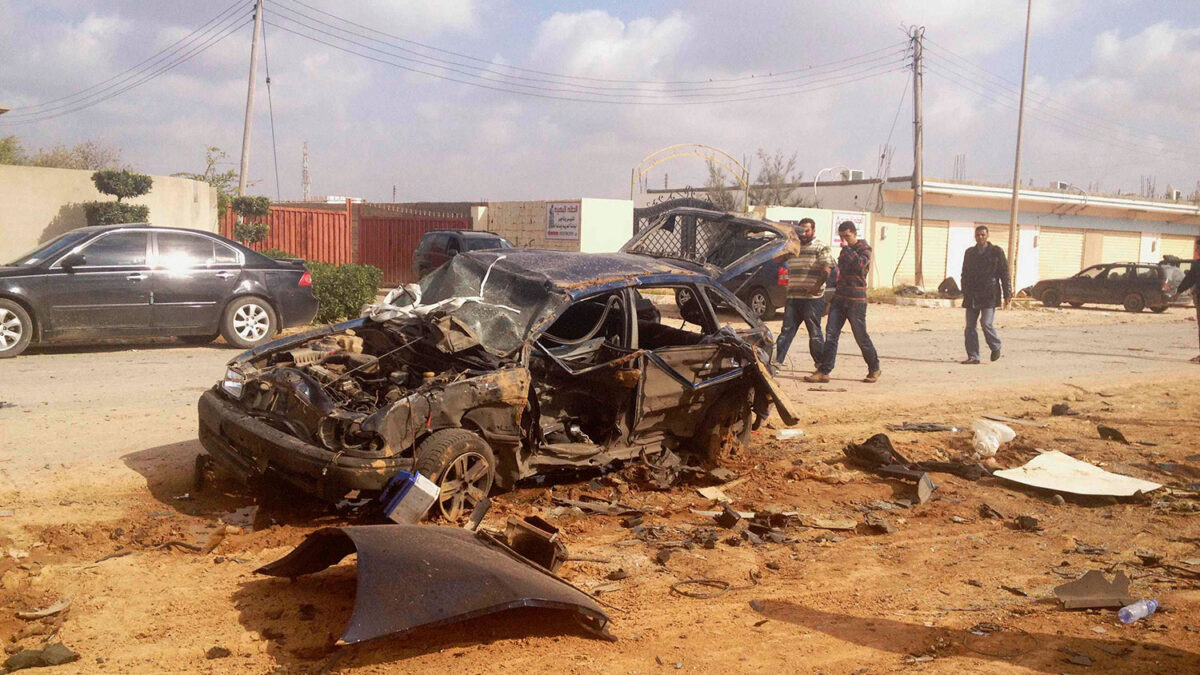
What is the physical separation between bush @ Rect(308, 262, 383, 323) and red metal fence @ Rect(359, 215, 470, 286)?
1187 centimetres

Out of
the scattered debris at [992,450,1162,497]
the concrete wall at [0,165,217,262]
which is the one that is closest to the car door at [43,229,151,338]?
the scattered debris at [992,450,1162,497]

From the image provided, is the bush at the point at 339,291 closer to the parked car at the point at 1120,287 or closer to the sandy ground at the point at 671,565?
the sandy ground at the point at 671,565

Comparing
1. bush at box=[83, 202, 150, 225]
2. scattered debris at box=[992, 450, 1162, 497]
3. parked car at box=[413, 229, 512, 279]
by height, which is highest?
bush at box=[83, 202, 150, 225]

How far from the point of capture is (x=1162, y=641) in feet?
13.5

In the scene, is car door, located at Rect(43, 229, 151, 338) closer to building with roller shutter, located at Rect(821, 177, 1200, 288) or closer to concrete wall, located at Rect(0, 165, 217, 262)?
concrete wall, located at Rect(0, 165, 217, 262)

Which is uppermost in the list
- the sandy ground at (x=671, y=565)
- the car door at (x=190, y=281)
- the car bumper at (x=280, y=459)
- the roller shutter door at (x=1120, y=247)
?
the roller shutter door at (x=1120, y=247)

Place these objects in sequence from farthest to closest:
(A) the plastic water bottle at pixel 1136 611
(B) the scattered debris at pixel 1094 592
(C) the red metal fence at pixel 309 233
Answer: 1. (C) the red metal fence at pixel 309 233
2. (B) the scattered debris at pixel 1094 592
3. (A) the plastic water bottle at pixel 1136 611

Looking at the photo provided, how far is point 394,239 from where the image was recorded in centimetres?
2675

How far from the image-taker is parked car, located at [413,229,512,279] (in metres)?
19.8

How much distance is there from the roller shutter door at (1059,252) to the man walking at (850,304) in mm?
29773

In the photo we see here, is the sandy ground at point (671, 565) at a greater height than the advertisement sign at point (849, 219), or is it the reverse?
the advertisement sign at point (849, 219)

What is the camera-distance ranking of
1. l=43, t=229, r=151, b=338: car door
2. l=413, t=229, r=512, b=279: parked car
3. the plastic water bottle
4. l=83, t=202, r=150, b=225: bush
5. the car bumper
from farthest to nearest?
l=413, t=229, r=512, b=279: parked car < l=83, t=202, r=150, b=225: bush < l=43, t=229, r=151, b=338: car door < the car bumper < the plastic water bottle

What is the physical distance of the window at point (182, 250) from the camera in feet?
36.6

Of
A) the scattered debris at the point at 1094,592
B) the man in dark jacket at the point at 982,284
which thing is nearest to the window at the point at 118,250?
the scattered debris at the point at 1094,592
